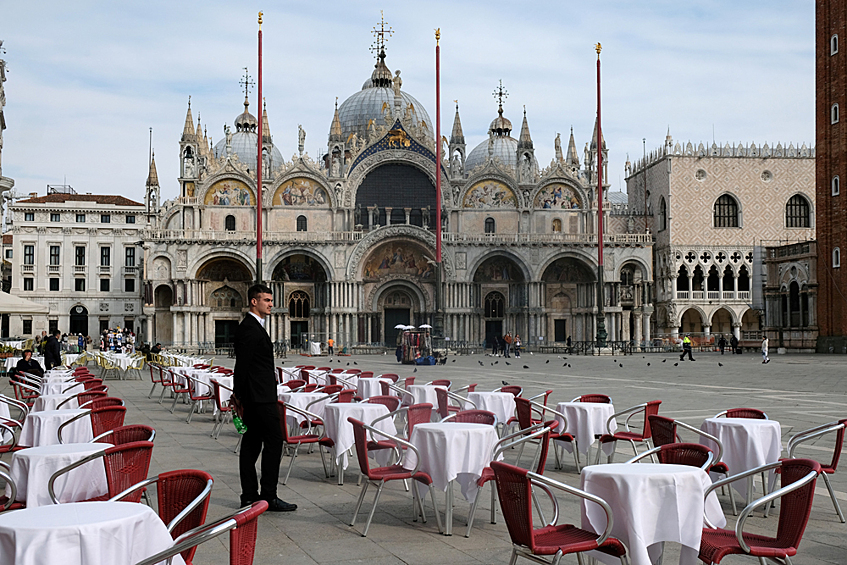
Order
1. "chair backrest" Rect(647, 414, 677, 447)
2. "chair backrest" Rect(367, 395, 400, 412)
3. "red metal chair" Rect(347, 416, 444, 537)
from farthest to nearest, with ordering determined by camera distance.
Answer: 1. "chair backrest" Rect(367, 395, 400, 412)
2. "chair backrest" Rect(647, 414, 677, 447)
3. "red metal chair" Rect(347, 416, 444, 537)

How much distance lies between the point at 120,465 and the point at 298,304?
43.4 m

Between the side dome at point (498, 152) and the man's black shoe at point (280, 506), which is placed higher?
the side dome at point (498, 152)

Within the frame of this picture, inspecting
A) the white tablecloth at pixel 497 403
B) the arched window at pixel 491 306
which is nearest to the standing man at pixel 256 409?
the white tablecloth at pixel 497 403

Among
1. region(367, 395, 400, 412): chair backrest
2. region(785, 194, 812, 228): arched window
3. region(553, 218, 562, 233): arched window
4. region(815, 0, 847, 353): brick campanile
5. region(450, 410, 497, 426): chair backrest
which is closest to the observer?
Answer: region(450, 410, 497, 426): chair backrest

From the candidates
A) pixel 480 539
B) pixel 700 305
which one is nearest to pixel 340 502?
pixel 480 539

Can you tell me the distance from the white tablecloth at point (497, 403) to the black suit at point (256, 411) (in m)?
3.94

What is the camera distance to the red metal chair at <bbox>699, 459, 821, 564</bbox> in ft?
15.5

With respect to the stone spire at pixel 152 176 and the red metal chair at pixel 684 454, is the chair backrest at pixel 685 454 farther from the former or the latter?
the stone spire at pixel 152 176

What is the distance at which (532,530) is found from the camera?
16.1 feet

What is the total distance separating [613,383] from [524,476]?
17.2 m

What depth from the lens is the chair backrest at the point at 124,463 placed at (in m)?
5.86

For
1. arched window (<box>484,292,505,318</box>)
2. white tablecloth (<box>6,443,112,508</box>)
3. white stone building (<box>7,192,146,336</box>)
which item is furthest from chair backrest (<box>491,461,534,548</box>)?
white stone building (<box>7,192,146,336</box>)

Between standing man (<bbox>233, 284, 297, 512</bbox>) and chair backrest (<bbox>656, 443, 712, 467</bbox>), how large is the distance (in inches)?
123

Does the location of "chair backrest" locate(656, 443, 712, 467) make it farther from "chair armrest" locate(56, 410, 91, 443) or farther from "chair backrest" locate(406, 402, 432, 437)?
"chair armrest" locate(56, 410, 91, 443)
